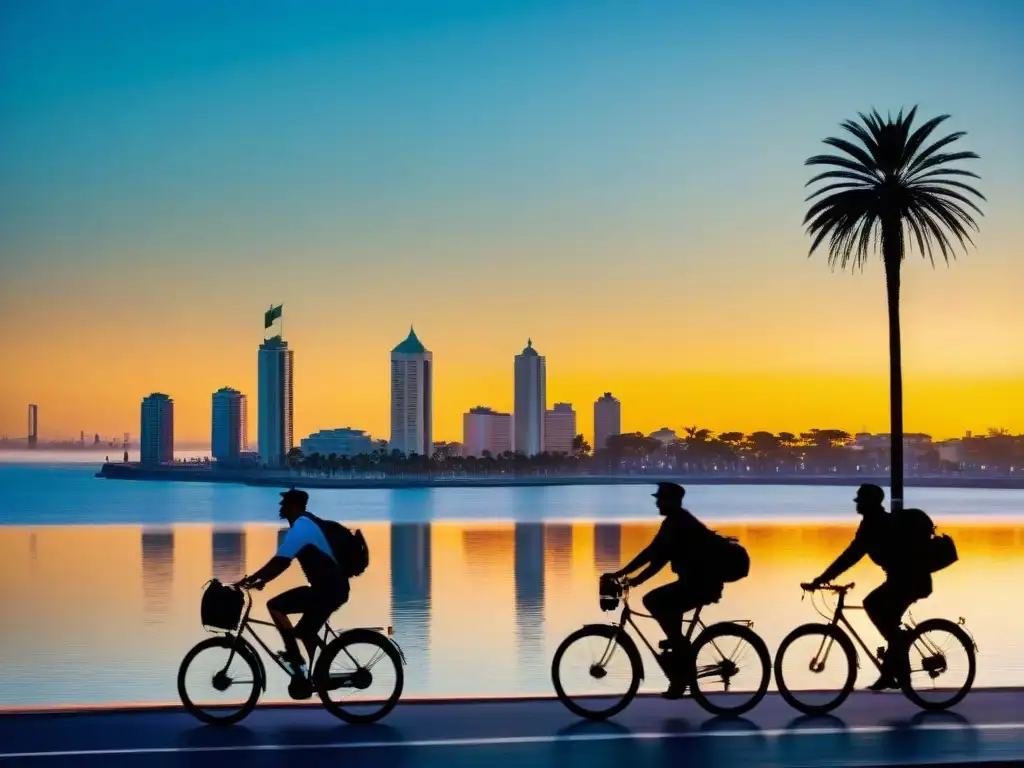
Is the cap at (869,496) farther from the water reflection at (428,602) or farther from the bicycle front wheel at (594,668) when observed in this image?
the water reflection at (428,602)

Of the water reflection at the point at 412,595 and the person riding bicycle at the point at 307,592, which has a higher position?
the person riding bicycle at the point at 307,592

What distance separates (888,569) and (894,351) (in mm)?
15074

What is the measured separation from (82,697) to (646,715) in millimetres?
10221

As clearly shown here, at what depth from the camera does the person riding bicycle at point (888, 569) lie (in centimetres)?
1166

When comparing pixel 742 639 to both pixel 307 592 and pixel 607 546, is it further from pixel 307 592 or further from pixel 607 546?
pixel 607 546

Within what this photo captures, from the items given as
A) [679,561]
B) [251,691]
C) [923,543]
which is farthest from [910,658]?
[251,691]

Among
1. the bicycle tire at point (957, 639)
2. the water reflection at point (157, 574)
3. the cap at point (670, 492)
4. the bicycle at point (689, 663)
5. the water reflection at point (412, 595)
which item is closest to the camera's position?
the cap at point (670, 492)

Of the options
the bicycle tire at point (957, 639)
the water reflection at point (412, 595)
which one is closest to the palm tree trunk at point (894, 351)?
the water reflection at point (412, 595)

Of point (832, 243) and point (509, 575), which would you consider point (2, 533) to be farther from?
point (832, 243)

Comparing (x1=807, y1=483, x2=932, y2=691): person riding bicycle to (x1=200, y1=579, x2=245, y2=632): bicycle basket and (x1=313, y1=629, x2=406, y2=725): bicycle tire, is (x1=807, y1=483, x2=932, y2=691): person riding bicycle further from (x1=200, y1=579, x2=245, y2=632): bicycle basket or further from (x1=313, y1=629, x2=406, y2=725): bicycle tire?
(x1=200, y1=579, x2=245, y2=632): bicycle basket

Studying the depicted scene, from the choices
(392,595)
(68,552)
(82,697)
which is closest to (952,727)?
(82,697)

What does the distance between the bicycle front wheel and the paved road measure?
0.55ft

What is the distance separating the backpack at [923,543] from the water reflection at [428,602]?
7.06 metres

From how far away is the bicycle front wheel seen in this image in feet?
36.9
